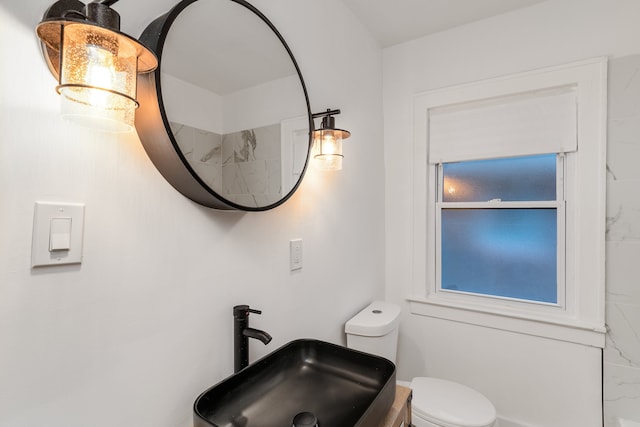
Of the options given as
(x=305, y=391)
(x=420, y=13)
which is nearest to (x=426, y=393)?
(x=305, y=391)

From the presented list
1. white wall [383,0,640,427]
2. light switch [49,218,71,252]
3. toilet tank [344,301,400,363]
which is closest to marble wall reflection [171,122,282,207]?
light switch [49,218,71,252]

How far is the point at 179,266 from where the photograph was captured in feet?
2.80

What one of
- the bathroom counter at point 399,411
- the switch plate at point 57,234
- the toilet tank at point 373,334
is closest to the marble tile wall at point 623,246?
the toilet tank at point 373,334

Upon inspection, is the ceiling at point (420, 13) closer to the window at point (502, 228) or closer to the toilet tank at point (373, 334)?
the window at point (502, 228)

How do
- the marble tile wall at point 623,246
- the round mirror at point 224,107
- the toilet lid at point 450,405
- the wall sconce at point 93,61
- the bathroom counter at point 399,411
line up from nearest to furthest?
the wall sconce at point 93,61
the round mirror at point 224,107
the bathroom counter at point 399,411
the toilet lid at point 450,405
the marble tile wall at point 623,246

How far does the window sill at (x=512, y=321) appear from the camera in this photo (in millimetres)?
1667

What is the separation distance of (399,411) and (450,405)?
30.2 inches

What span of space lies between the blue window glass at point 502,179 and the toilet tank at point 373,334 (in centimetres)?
99

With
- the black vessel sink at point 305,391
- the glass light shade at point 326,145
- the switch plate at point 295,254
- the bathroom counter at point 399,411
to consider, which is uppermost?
the glass light shade at point 326,145

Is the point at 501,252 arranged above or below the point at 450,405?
above

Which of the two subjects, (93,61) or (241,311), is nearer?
(93,61)

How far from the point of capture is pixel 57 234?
2.00ft

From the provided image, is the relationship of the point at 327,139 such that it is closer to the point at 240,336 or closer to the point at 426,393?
the point at 240,336

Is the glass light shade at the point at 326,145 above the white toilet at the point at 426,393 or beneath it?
above
